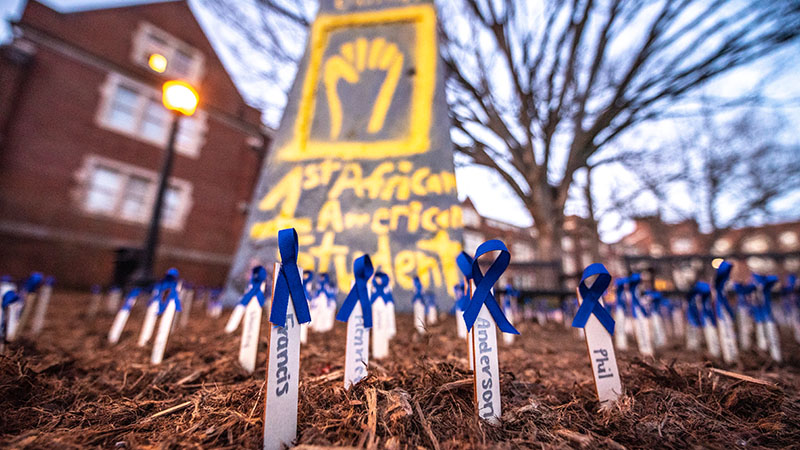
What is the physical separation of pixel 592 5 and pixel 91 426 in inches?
298

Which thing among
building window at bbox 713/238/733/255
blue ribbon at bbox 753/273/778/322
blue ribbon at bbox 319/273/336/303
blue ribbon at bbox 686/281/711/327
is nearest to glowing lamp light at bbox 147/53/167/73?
blue ribbon at bbox 319/273/336/303

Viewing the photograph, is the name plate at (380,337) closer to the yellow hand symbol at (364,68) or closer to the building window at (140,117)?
the yellow hand symbol at (364,68)

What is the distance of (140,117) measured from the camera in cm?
1005

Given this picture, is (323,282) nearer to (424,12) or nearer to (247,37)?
(424,12)

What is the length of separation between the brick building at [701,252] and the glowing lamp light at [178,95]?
6.02 m

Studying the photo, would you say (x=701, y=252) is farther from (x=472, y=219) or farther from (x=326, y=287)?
(x=326, y=287)

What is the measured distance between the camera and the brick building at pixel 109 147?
8047 mm

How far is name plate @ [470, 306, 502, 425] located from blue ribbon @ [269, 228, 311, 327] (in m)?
0.51

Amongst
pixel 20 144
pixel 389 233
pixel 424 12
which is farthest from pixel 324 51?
pixel 20 144

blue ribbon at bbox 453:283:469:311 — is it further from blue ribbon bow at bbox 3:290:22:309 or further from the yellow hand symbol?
the yellow hand symbol

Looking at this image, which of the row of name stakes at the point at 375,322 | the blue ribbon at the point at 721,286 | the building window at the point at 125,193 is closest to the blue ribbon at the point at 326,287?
the row of name stakes at the point at 375,322

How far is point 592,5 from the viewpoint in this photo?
5535 mm

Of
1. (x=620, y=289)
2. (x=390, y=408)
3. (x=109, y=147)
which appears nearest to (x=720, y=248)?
(x=620, y=289)

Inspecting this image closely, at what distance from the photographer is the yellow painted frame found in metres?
4.46
